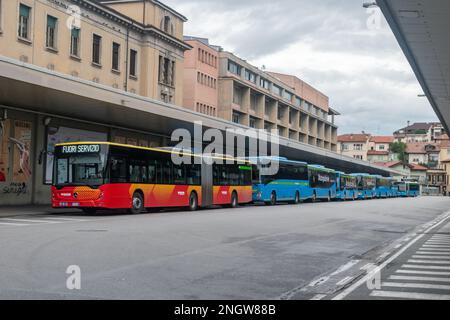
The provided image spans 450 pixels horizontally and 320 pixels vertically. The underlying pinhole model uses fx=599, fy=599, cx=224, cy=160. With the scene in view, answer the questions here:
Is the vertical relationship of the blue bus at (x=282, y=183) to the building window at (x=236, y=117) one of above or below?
below

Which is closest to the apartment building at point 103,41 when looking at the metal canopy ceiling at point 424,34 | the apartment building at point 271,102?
the apartment building at point 271,102

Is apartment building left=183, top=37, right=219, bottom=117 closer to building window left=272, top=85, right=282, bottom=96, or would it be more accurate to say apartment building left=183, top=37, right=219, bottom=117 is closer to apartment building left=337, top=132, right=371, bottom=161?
building window left=272, top=85, right=282, bottom=96

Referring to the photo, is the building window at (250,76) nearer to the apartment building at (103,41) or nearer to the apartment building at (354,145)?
the apartment building at (103,41)

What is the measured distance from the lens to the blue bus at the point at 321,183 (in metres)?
49.4

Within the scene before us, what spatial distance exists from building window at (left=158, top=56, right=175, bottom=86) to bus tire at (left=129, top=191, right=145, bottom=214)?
28538 millimetres

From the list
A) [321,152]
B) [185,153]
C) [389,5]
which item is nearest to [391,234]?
[389,5]

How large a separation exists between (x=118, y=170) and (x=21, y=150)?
8.30 meters

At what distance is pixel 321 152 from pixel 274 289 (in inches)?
2215

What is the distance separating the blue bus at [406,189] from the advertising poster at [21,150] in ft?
221

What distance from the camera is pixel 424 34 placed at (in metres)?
14.7

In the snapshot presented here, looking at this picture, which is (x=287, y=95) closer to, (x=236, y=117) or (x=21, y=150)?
(x=236, y=117)

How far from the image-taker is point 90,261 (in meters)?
10.5

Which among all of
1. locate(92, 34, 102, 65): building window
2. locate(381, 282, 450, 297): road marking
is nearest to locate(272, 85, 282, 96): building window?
locate(92, 34, 102, 65): building window

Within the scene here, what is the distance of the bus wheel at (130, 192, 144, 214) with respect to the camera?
82.2 ft
